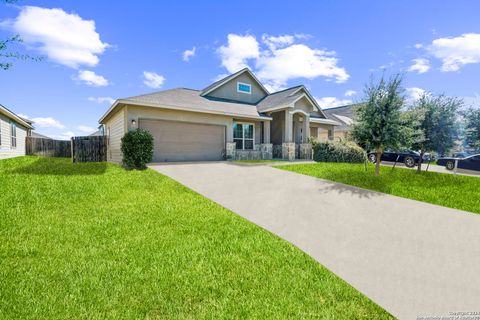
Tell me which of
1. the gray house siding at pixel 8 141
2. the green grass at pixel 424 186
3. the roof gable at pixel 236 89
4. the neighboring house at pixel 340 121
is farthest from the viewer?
the neighboring house at pixel 340 121

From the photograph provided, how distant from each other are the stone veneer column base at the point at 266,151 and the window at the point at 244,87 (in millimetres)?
6132

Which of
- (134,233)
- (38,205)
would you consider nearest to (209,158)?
(38,205)


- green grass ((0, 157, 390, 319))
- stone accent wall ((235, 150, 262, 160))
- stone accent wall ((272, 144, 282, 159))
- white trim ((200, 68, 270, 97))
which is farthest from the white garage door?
green grass ((0, 157, 390, 319))

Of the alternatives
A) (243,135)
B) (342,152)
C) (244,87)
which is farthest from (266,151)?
(244,87)

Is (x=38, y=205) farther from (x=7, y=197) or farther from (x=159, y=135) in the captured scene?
(x=159, y=135)

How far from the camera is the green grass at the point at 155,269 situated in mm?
2520

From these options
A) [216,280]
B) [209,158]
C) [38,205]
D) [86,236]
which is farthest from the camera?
[209,158]

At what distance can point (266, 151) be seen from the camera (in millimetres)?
18016

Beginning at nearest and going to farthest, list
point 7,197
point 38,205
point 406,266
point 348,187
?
point 406,266 → point 38,205 → point 7,197 → point 348,187

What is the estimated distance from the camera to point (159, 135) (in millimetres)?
14086

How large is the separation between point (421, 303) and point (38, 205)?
8183 millimetres

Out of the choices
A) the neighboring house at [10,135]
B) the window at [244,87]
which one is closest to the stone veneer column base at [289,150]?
the window at [244,87]

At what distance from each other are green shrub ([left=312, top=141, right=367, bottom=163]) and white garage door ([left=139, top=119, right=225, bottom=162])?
7.57 m

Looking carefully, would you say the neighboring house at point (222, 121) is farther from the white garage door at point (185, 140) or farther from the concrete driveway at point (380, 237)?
the concrete driveway at point (380, 237)
